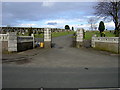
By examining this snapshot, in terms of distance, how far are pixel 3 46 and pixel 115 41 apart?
13.1 m

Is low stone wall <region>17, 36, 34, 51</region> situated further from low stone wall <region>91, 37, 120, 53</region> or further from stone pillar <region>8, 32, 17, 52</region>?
low stone wall <region>91, 37, 120, 53</region>

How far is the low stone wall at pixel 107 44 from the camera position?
49.9 ft

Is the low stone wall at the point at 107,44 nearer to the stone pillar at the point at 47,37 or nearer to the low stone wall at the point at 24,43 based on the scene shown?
the stone pillar at the point at 47,37

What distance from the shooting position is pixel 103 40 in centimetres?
1756

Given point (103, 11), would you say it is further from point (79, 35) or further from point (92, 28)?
point (92, 28)

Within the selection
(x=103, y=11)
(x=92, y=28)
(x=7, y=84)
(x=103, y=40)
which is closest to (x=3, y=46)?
(x=7, y=84)

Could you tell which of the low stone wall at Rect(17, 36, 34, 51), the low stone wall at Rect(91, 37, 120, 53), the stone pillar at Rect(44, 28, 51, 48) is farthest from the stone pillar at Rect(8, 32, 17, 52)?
the low stone wall at Rect(91, 37, 120, 53)

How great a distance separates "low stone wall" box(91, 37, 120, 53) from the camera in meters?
15.2

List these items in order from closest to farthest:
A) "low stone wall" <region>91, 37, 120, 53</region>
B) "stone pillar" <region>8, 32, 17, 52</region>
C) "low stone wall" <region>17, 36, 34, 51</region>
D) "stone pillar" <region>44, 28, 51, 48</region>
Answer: "stone pillar" <region>8, 32, 17, 52</region> < "low stone wall" <region>91, 37, 120, 53</region> < "low stone wall" <region>17, 36, 34, 51</region> < "stone pillar" <region>44, 28, 51, 48</region>

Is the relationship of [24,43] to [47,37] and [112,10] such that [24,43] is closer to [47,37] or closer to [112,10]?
[47,37]

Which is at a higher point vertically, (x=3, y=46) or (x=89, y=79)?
(x=3, y=46)

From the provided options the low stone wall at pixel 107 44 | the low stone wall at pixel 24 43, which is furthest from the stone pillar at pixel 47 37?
the low stone wall at pixel 107 44

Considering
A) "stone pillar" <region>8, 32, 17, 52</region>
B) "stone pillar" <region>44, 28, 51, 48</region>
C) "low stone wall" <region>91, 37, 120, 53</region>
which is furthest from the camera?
"stone pillar" <region>44, 28, 51, 48</region>

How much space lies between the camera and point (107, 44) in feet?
55.2
